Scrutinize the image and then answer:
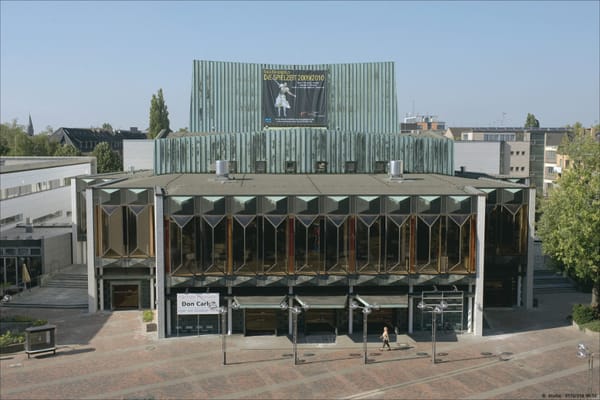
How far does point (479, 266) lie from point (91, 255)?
26.8m

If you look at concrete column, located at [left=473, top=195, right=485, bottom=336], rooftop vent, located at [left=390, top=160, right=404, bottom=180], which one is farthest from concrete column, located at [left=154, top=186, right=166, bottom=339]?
concrete column, located at [left=473, top=195, right=485, bottom=336]

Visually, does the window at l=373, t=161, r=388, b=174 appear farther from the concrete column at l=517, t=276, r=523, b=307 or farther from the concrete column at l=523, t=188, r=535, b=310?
the concrete column at l=517, t=276, r=523, b=307

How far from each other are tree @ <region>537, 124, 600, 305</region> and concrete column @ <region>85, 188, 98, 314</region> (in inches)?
1235

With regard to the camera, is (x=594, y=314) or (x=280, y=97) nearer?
(x=594, y=314)

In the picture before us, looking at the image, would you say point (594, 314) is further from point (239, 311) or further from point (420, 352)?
point (239, 311)

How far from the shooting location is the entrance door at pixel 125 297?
152ft

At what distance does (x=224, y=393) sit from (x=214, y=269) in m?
10.5

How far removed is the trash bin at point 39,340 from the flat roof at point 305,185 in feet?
35.2

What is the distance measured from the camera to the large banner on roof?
62969 millimetres

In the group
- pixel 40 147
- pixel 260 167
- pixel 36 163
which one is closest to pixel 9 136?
pixel 40 147

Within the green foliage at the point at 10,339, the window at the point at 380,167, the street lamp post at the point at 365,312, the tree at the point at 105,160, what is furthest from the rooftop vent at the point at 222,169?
the tree at the point at 105,160

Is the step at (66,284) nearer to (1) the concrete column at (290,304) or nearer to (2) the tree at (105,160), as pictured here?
(1) the concrete column at (290,304)

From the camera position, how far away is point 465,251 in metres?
40.5

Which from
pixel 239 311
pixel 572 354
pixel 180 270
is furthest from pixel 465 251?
pixel 180 270
